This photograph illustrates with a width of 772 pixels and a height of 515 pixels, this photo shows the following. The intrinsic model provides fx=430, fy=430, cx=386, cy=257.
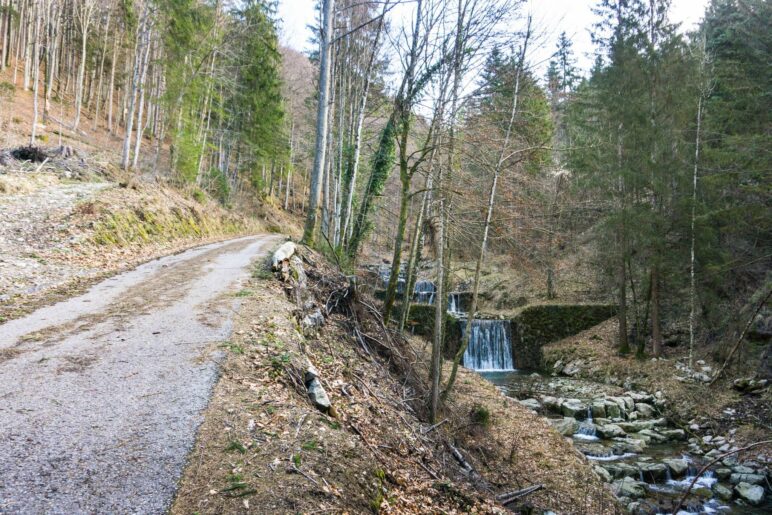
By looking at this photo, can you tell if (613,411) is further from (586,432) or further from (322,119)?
(322,119)

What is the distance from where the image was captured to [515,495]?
6156 mm

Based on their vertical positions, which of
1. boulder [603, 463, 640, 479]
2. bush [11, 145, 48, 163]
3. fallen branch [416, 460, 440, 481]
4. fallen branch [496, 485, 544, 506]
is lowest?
boulder [603, 463, 640, 479]

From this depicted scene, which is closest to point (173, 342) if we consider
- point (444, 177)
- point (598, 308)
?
point (444, 177)

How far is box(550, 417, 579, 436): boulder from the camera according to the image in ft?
33.2

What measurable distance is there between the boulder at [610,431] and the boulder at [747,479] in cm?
226

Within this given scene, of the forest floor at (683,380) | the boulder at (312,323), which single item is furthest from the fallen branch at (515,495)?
the boulder at (312,323)

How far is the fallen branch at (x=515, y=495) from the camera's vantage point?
234 inches

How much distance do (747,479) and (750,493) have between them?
596 mm

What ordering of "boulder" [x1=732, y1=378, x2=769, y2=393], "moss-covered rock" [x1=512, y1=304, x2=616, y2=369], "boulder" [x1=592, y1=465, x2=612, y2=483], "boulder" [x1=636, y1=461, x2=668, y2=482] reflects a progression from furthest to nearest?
"moss-covered rock" [x1=512, y1=304, x2=616, y2=369], "boulder" [x1=732, y1=378, x2=769, y2=393], "boulder" [x1=636, y1=461, x2=668, y2=482], "boulder" [x1=592, y1=465, x2=612, y2=483]

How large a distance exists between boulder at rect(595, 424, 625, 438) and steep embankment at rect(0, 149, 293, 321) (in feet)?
37.0

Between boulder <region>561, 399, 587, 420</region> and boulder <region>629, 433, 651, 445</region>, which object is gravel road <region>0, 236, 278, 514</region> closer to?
boulder <region>561, 399, 587, 420</region>

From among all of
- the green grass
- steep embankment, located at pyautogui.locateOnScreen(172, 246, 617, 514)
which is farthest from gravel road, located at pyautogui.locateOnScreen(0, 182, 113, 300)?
the green grass

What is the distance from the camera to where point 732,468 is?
834 cm

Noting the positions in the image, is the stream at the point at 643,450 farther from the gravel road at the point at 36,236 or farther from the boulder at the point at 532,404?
the gravel road at the point at 36,236
